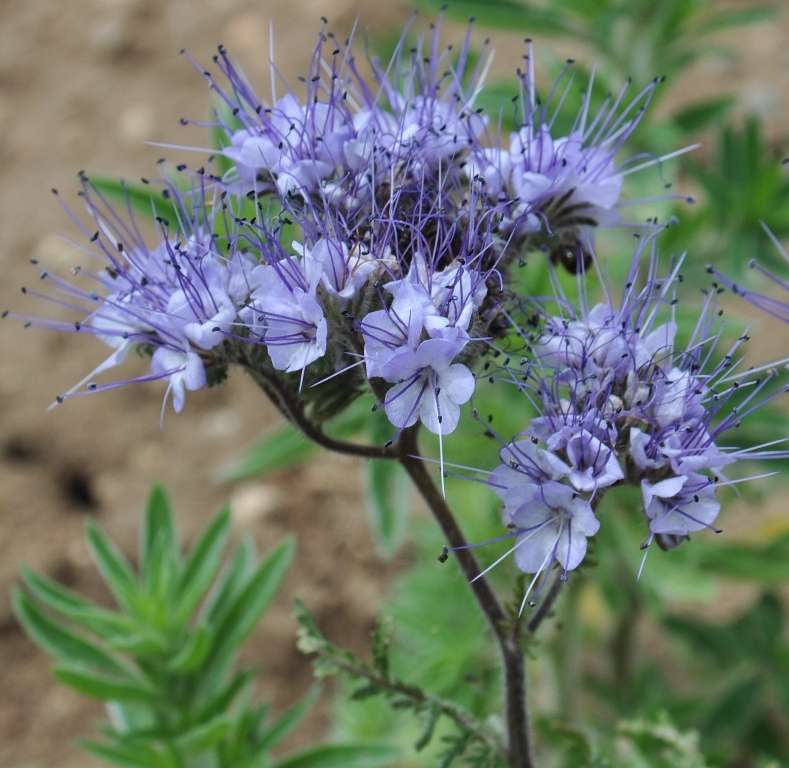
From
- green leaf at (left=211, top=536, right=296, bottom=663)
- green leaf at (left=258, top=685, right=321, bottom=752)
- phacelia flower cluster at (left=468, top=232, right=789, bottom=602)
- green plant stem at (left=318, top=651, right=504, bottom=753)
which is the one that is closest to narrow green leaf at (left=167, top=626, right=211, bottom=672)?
green leaf at (left=211, top=536, right=296, bottom=663)

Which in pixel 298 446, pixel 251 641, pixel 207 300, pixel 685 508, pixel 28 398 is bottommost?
pixel 251 641

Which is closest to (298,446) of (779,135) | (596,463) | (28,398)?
(596,463)

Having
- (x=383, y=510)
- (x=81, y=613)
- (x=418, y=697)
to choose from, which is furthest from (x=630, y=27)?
(x=81, y=613)

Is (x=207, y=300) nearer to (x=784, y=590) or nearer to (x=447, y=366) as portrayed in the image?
(x=447, y=366)

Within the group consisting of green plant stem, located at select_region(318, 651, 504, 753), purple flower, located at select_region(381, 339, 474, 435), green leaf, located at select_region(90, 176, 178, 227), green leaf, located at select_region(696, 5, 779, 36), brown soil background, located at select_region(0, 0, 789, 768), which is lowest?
brown soil background, located at select_region(0, 0, 789, 768)

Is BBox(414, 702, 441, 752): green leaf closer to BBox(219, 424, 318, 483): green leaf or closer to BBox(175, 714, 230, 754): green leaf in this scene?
BBox(175, 714, 230, 754): green leaf

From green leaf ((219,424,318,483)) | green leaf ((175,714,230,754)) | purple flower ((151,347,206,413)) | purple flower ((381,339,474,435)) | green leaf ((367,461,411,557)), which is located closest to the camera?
purple flower ((381,339,474,435))

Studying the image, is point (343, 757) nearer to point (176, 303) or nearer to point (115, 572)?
point (115, 572)
